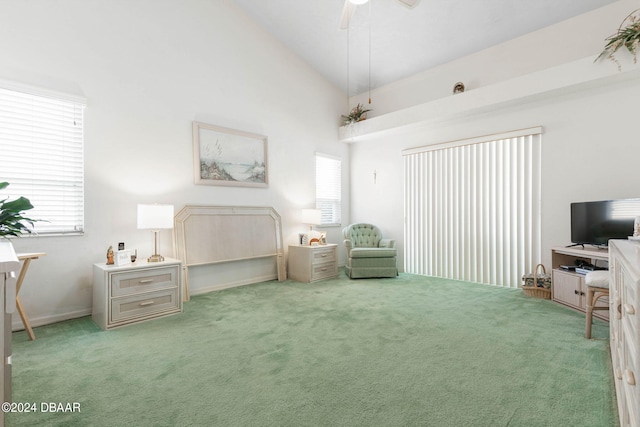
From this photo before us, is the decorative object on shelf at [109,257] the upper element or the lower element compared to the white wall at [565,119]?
lower

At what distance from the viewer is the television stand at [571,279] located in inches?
129

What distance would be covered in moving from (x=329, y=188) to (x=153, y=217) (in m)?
3.51

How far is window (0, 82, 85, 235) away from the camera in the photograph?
120 inches

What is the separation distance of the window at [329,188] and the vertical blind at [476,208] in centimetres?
134

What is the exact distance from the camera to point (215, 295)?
4.20 metres

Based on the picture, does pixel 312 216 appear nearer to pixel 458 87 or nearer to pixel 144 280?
pixel 144 280

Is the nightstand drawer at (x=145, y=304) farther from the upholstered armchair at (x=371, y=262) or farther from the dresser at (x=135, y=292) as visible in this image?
the upholstered armchair at (x=371, y=262)

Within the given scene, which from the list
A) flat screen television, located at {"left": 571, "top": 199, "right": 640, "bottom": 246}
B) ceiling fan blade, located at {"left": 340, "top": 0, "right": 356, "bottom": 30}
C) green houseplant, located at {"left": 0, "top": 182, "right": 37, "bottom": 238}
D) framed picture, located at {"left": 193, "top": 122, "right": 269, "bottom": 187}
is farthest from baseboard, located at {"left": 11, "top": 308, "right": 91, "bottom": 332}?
flat screen television, located at {"left": 571, "top": 199, "right": 640, "bottom": 246}

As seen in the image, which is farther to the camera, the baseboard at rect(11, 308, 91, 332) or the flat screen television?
the flat screen television

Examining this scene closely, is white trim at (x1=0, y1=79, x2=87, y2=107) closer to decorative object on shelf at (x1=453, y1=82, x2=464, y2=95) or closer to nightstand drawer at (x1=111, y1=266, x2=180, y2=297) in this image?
nightstand drawer at (x1=111, y1=266, x2=180, y2=297)

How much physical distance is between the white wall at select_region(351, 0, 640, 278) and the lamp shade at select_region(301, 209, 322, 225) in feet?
7.18

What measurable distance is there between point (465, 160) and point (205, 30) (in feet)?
13.7

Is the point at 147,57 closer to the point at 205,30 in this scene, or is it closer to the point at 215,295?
the point at 205,30

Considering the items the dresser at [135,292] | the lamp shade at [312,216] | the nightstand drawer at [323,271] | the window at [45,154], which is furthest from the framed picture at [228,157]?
the nightstand drawer at [323,271]
